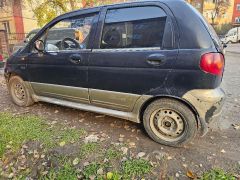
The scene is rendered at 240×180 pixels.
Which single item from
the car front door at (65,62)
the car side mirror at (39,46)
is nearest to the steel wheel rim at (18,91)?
the car front door at (65,62)

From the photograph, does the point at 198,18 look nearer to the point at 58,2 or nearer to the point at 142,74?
the point at 142,74

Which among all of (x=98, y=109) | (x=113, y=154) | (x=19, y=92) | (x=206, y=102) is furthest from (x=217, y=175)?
(x=19, y=92)

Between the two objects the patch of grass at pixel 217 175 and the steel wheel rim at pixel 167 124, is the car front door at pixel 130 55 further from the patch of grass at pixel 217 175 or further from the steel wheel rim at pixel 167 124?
the patch of grass at pixel 217 175

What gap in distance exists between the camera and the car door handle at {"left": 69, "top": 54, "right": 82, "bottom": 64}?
12.0ft

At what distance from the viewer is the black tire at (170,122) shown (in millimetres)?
3061

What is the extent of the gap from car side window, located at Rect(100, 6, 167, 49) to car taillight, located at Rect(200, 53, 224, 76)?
1.90ft

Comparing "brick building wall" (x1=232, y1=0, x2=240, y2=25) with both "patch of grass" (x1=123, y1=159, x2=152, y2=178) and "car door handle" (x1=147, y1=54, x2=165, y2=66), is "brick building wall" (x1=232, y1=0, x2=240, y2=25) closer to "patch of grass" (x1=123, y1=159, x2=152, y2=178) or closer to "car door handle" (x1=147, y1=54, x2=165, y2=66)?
"car door handle" (x1=147, y1=54, x2=165, y2=66)

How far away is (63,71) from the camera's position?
153 inches

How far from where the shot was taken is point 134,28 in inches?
126

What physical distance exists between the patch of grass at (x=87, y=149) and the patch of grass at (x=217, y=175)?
57.6 inches

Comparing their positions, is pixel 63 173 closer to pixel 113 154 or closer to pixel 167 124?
pixel 113 154

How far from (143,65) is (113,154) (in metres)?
1.26

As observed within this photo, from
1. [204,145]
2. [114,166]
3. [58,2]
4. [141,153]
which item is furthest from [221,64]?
[58,2]

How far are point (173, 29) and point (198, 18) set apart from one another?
340 mm
